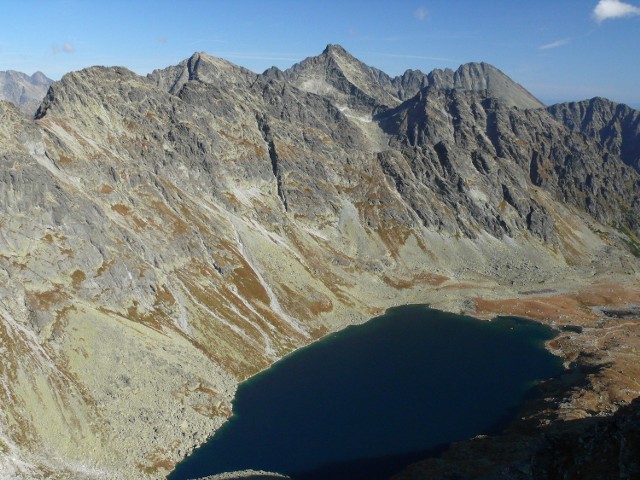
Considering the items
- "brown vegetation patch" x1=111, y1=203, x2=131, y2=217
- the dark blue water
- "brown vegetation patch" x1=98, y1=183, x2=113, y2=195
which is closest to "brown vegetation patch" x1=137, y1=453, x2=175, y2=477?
the dark blue water

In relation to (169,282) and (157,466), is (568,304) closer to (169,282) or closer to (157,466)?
(169,282)

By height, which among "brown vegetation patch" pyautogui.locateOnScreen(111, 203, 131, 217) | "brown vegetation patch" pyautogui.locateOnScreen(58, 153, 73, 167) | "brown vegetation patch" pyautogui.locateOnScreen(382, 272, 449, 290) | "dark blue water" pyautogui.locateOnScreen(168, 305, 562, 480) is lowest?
"dark blue water" pyautogui.locateOnScreen(168, 305, 562, 480)

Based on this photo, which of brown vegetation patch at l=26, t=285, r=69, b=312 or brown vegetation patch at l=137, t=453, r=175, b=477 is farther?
brown vegetation patch at l=26, t=285, r=69, b=312

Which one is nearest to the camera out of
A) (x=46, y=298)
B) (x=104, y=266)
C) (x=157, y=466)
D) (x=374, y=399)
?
(x=157, y=466)

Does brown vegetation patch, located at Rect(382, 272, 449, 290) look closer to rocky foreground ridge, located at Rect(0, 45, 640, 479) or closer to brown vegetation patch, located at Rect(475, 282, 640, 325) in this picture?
rocky foreground ridge, located at Rect(0, 45, 640, 479)

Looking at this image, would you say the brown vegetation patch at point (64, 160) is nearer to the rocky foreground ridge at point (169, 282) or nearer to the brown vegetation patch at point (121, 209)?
the rocky foreground ridge at point (169, 282)

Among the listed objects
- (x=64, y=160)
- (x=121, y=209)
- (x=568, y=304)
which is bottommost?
(x=568, y=304)

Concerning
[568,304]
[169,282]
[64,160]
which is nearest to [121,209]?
[64,160]

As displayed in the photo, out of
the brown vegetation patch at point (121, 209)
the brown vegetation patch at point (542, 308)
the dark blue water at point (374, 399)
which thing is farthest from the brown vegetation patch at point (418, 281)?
the brown vegetation patch at point (121, 209)

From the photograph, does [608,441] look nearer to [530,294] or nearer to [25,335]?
[25,335]
